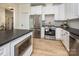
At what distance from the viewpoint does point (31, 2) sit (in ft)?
3.87

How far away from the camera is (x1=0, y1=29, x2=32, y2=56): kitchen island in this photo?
97 cm

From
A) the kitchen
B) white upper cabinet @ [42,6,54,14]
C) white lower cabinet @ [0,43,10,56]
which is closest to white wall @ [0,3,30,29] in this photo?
the kitchen

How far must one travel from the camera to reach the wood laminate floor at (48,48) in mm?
1191

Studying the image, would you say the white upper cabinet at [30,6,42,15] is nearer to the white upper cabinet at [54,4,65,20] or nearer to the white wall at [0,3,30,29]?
the white wall at [0,3,30,29]

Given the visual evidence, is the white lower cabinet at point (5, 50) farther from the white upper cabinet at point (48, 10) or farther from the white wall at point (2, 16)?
the white upper cabinet at point (48, 10)

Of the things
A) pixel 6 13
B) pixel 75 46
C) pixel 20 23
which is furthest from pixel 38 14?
pixel 75 46

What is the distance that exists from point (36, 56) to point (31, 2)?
546 mm

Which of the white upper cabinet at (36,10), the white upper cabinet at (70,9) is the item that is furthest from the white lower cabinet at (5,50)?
the white upper cabinet at (70,9)

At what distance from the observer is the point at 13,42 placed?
109cm

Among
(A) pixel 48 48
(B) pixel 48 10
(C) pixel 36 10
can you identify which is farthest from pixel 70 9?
(A) pixel 48 48

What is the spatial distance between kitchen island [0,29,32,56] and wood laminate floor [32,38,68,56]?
0.28 ft

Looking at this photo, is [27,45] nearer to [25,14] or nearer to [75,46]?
[25,14]

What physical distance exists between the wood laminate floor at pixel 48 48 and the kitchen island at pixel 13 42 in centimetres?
9

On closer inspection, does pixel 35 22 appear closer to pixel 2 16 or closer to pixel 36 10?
pixel 36 10
